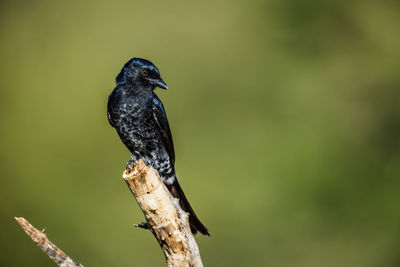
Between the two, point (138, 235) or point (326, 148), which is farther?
point (326, 148)

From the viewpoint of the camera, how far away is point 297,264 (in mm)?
7617

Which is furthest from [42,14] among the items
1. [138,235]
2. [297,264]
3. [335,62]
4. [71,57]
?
[297,264]

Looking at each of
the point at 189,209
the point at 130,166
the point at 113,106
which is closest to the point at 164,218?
the point at 130,166

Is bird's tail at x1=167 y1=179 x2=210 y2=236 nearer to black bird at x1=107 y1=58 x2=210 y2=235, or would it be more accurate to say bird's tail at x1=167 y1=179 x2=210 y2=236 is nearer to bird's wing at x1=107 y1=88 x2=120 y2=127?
black bird at x1=107 y1=58 x2=210 y2=235

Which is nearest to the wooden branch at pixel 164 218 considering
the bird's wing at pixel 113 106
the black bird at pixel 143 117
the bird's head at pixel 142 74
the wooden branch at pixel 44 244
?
the wooden branch at pixel 44 244

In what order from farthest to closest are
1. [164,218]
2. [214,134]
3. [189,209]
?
[214,134], [189,209], [164,218]

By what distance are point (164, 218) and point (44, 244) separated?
0.76 m

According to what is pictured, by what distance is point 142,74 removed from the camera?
4070 mm

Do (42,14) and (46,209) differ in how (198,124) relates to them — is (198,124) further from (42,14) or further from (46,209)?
(42,14)

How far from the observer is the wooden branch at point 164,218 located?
2857mm

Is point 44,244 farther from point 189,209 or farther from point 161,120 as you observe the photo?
point 161,120

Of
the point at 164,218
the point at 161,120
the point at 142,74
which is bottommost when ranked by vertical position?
the point at 164,218

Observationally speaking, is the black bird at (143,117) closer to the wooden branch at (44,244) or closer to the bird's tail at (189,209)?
the bird's tail at (189,209)

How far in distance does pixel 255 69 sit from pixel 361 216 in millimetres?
3548
